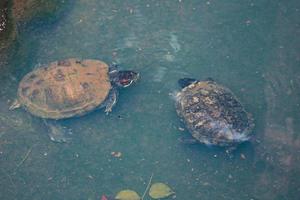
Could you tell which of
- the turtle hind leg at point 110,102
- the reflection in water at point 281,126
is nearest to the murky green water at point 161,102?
the reflection in water at point 281,126

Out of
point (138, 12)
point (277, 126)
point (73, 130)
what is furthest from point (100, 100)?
point (277, 126)

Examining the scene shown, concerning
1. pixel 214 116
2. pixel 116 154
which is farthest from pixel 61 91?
pixel 214 116

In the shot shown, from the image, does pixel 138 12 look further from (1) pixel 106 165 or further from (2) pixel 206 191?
(2) pixel 206 191

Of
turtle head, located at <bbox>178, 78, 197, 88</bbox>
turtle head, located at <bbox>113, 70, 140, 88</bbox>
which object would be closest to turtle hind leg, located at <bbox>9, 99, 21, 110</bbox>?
turtle head, located at <bbox>113, 70, 140, 88</bbox>

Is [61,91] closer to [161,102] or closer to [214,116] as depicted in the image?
[161,102]

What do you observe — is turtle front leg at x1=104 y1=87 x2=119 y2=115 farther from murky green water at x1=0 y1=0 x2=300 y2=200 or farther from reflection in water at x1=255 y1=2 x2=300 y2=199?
reflection in water at x1=255 y1=2 x2=300 y2=199

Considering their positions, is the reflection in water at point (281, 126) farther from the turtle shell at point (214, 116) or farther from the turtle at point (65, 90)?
the turtle at point (65, 90)
